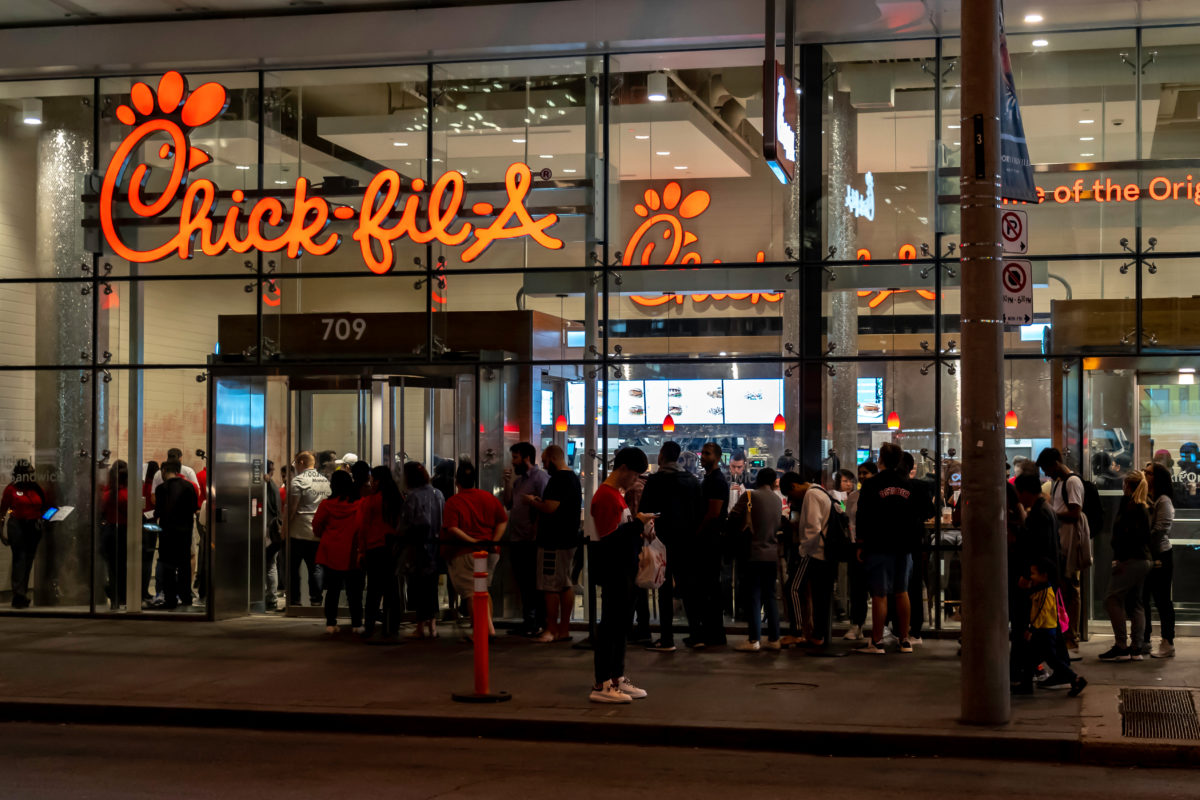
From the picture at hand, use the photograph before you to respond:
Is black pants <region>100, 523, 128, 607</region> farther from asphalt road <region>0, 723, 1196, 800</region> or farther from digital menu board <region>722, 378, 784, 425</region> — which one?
digital menu board <region>722, 378, 784, 425</region>

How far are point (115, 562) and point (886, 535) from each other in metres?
9.09

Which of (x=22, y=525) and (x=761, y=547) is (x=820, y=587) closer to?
(x=761, y=547)

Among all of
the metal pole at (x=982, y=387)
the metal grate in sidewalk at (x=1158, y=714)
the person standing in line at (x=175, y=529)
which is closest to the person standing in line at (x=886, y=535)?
the metal grate in sidewalk at (x=1158, y=714)

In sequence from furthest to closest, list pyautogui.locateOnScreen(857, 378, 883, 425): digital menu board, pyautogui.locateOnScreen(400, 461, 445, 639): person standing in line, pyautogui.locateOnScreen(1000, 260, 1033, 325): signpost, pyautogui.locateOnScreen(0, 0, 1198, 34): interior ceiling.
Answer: pyautogui.locateOnScreen(857, 378, 883, 425): digital menu board → pyautogui.locateOnScreen(0, 0, 1198, 34): interior ceiling → pyautogui.locateOnScreen(400, 461, 445, 639): person standing in line → pyautogui.locateOnScreen(1000, 260, 1033, 325): signpost

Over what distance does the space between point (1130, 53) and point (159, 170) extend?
1104 centimetres

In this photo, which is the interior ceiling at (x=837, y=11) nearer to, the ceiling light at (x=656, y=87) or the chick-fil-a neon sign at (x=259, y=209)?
the chick-fil-a neon sign at (x=259, y=209)

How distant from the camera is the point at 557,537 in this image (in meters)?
13.5

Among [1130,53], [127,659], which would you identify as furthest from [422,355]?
[1130,53]

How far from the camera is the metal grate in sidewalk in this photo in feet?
30.3

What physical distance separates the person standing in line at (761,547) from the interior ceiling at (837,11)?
4929mm

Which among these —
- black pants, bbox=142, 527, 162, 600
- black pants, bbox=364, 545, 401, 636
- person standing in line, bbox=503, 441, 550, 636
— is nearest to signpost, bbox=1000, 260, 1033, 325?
person standing in line, bbox=503, 441, 550, 636

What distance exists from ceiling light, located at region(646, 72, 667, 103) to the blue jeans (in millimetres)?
5448

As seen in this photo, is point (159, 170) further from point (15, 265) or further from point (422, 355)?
point (422, 355)

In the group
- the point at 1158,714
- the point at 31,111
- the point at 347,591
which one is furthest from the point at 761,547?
the point at 31,111
